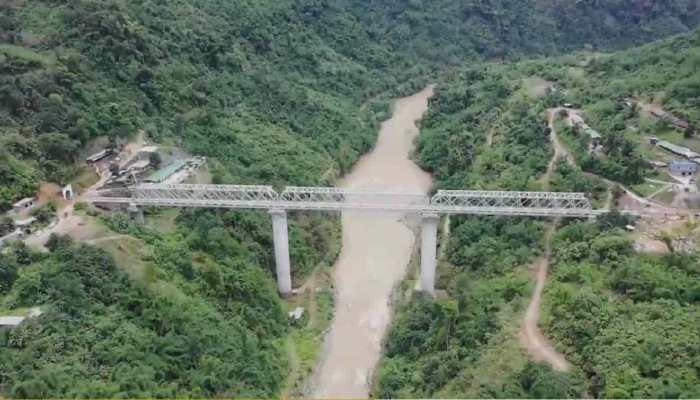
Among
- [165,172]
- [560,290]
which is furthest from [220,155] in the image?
[560,290]

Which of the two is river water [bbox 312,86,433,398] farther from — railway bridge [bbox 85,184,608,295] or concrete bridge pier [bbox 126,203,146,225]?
concrete bridge pier [bbox 126,203,146,225]

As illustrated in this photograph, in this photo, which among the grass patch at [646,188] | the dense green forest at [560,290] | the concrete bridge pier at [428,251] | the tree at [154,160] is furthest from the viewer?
the tree at [154,160]

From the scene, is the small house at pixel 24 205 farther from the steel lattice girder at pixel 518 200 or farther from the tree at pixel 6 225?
the steel lattice girder at pixel 518 200

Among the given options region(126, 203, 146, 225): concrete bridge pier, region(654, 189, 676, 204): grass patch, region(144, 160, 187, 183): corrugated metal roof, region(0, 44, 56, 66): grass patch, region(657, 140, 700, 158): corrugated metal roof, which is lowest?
region(126, 203, 146, 225): concrete bridge pier

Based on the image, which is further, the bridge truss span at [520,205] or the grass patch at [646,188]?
the grass patch at [646,188]

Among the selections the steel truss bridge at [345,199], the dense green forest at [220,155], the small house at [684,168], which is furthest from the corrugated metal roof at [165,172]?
the small house at [684,168]

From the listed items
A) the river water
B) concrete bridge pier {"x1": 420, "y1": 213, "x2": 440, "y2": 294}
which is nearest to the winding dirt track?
concrete bridge pier {"x1": 420, "y1": 213, "x2": 440, "y2": 294}
